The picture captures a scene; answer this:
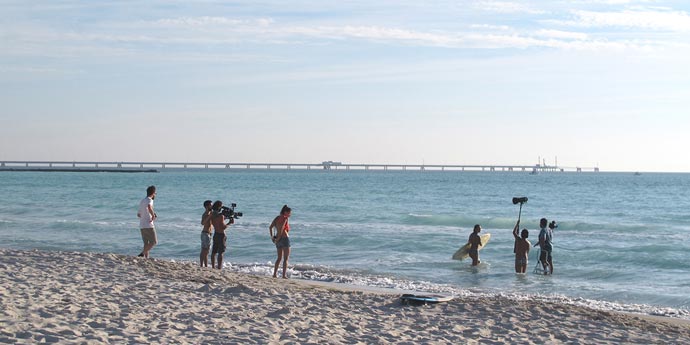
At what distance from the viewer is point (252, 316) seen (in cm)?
949

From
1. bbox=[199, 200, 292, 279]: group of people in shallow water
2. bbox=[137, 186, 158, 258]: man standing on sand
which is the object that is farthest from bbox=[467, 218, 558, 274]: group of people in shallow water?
bbox=[137, 186, 158, 258]: man standing on sand

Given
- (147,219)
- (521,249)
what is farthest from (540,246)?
(147,219)

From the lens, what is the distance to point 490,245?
2358 cm

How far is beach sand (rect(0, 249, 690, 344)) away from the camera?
8344 millimetres

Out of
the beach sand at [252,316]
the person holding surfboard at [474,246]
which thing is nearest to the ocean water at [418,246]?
the person holding surfboard at [474,246]

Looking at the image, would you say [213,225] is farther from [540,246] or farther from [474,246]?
[540,246]

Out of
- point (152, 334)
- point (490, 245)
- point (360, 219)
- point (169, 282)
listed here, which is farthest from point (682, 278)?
point (360, 219)

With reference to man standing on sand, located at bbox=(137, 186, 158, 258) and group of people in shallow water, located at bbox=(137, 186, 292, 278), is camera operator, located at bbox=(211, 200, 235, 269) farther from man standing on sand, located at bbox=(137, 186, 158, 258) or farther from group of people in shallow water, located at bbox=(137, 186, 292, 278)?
man standing on sand, located at bbox=(137, 186, 158, 258)

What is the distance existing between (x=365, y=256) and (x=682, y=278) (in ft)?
24.9

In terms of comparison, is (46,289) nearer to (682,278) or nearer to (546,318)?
(546,318)

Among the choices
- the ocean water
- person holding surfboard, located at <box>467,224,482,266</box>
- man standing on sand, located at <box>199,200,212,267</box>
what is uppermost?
man standing on sand, located at <box>199,200,212,267</box>

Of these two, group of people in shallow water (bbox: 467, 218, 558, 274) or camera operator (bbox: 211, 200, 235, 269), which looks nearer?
camera operator (bbox: 211, 200, 235, 269)

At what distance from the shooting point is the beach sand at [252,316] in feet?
27.4

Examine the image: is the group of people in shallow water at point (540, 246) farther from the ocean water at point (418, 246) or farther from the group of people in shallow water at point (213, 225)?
the group of people in shallow water at point (213, 225)
